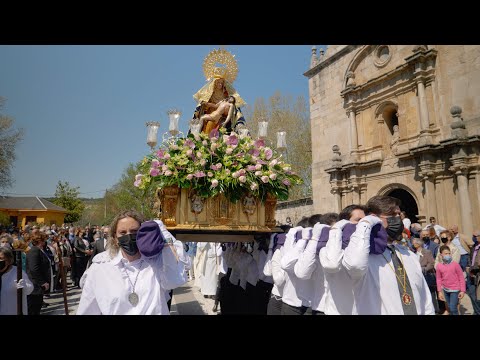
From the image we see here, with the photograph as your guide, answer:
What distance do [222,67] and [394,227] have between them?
4367 millimetres

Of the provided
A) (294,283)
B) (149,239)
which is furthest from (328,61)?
(149,239)

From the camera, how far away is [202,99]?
5.96m

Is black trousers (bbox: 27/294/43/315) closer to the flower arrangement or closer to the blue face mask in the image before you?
the flower arrangement

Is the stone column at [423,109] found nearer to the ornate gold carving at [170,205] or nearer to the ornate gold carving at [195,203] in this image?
the ornate gold carving at [195,203]

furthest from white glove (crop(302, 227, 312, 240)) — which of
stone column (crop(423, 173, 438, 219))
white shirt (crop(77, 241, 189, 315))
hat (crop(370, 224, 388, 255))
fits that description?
stone column (crop(423, 173, 438, 219))

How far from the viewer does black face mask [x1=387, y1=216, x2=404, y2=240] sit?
289 cm

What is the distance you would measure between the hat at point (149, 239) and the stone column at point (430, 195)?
12574 millimetres

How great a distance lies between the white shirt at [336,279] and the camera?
9.37 ft

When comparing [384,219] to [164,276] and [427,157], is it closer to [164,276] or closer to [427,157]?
[164,276]

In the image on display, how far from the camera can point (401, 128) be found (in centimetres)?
1436

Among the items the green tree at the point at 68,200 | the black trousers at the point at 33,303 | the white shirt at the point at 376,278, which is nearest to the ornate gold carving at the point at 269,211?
the white shirt at the point at 376,278

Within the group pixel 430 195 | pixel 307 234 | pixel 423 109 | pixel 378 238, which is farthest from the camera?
pixel 423 109

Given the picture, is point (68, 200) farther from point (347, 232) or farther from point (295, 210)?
point (347, 232)
